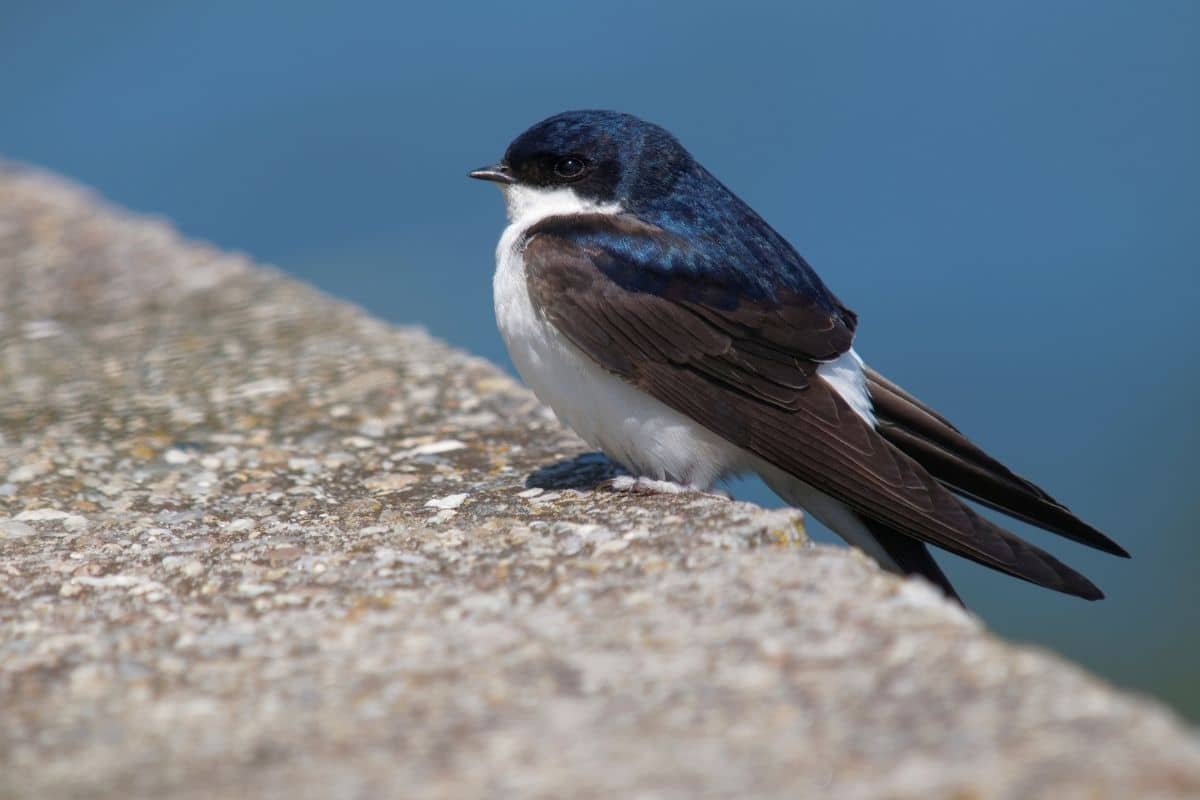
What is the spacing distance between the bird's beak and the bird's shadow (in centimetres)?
68

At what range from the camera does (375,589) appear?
8.32 feet

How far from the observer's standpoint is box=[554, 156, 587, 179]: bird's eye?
12.2 feet

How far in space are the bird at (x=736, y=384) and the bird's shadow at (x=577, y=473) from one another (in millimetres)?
64

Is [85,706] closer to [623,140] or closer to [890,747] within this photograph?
[890,747]

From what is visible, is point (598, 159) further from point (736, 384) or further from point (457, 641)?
point (457, 641)

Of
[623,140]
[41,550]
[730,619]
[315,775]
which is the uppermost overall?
[623,140]

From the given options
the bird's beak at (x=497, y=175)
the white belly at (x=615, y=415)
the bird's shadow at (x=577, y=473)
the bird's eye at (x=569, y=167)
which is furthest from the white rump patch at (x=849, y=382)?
the bird's beak at (x=497, y=175)

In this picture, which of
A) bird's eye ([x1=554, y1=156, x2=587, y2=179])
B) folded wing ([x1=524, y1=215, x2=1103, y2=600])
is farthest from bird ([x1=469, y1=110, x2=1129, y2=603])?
bird's eye ([x1=554, y1=156, x2=587, y2=179])

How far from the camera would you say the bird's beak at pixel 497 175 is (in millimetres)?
3799

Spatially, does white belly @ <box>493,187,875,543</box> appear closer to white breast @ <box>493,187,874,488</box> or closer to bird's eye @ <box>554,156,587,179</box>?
white breast @ <box>493,187,874,488</box>

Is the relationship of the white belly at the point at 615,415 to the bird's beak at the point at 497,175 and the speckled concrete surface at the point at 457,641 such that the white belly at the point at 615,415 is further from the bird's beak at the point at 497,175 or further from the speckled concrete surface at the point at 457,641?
the bird's beak at the point at 497,175

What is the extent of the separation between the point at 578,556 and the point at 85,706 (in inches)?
33.3

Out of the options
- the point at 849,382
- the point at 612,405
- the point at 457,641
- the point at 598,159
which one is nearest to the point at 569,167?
the point at 598,159

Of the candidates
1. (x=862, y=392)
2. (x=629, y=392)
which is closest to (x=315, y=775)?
(x=629, y=392)
